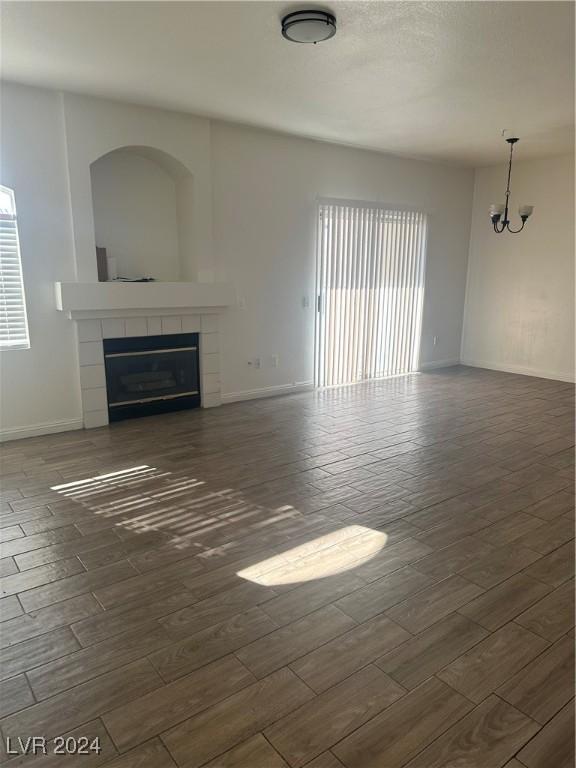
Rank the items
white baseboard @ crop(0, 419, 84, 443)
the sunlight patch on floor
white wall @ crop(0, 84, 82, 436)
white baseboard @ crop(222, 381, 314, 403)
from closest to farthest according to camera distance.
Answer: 1. the sunlight patch on floor
2. white wall @ crop(0, 84, 82, 436)
3. white baseboard @ crop(0, 419, 84, 443)
4. white baseboard @ crop(222, 381, 314, 403)

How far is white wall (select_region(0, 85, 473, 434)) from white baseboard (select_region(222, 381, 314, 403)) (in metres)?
0.03

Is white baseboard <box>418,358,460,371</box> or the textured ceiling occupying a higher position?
the textured ceiling

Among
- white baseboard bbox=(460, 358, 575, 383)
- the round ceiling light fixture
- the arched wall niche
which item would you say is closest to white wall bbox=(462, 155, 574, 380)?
white baseboard bbox=(460, 358, 575, 383)

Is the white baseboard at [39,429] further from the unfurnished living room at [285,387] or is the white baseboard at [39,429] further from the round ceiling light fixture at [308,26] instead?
the round ceiling light fixture at [308,26]

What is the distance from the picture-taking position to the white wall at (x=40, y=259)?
3.95 m

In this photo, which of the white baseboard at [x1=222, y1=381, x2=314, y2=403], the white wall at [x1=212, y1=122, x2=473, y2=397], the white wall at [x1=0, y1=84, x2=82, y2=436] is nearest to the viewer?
the white wall at [x1=0, y1=84, x2=82, y2=436]

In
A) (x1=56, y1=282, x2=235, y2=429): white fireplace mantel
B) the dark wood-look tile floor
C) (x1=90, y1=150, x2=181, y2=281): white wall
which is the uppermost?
(x1=90, y1=150, x2=181, y2=281): white wall

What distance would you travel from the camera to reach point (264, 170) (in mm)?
5246

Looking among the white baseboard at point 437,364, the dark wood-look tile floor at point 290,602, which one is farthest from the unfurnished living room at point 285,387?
the white baseboard at point 437,364

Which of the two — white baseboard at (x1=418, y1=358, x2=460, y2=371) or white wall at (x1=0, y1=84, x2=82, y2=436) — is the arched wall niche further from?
white baseboard at (x1=418, y1=358, x2=460, y2=371)

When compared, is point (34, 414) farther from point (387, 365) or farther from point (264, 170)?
point (387, 365)

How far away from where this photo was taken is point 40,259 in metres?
4.17

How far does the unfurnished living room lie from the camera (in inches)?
70.5

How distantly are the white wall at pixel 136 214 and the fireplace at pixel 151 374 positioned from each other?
707mm
